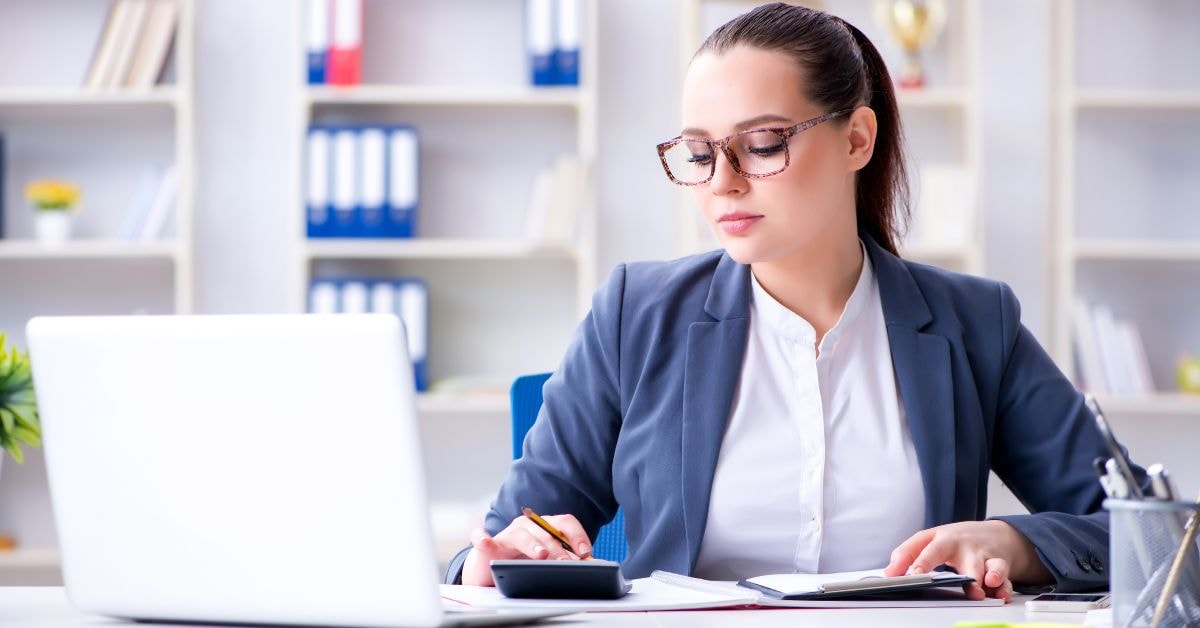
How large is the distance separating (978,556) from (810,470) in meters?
0.26

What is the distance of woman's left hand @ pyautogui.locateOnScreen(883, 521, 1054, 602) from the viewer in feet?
4.08

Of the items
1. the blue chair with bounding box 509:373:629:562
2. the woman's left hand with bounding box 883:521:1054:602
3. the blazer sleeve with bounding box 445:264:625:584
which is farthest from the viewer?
the blue chair with bounding box 509:373:629:562

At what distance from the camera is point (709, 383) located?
4.97ft

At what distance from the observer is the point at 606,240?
11.6 ft

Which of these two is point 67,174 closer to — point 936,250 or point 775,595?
point 936,250

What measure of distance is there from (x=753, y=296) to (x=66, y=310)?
252 cm

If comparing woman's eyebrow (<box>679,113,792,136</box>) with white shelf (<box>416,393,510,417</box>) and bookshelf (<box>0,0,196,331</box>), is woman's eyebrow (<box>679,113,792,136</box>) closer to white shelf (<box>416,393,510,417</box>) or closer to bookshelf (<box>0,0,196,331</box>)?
white shelf (<box>416,393,510,417</box>)

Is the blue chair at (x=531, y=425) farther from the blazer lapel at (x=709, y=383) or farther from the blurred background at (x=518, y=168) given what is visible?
the blurred background at (x=518, y=168)

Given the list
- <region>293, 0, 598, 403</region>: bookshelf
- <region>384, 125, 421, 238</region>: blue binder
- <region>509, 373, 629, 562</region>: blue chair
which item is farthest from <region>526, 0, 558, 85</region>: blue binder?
<region>509, 373, 629, 562</region>: blue chair

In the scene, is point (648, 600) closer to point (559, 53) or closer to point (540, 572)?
point (540, 572)

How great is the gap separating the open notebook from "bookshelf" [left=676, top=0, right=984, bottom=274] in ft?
6.76

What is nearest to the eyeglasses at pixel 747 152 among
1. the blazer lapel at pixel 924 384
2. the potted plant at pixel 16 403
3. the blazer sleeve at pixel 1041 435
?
the blazer lapel at pixel 924 384

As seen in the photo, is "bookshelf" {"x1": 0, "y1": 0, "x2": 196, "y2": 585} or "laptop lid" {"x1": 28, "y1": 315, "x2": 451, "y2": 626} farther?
"bookshelf" {"x1": 0, "y1": 0, "x2": 196, "y2": 585}

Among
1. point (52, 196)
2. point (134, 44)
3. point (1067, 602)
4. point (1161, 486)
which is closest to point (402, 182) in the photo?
point (134, 44)
